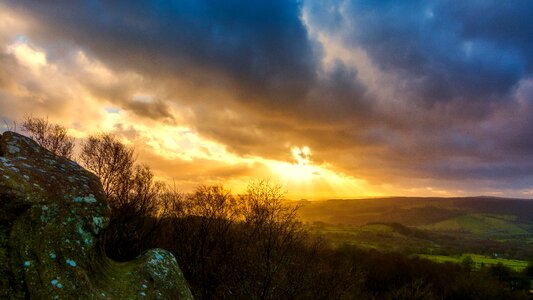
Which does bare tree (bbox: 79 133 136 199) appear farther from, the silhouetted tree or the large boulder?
the large boulder

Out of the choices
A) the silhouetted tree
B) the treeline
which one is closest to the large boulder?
the treeline

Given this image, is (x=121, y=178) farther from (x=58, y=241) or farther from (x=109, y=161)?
(x=58, y=241)

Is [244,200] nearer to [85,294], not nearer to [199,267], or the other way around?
[199,267]

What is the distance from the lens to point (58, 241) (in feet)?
18.8

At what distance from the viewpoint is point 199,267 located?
2753cm

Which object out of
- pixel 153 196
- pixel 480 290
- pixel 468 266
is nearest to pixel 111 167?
pixel 153 196

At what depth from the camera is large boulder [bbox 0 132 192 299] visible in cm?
525

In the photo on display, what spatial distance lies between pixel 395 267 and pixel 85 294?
83566 millimetres

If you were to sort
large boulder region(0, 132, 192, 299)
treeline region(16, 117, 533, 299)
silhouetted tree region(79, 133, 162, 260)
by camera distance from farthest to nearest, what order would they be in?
silhouetted tree region(79, 133, 162, 260), treeline region(16, 117, 533, 299), large boulder region(0, 132, 192, 299)

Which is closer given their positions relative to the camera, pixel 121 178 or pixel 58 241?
pixel 58 241

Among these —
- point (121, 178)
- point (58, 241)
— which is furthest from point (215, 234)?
point (58, 241)

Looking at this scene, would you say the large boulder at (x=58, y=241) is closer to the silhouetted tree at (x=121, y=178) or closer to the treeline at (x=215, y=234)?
the treeline at (x=215, y=234)

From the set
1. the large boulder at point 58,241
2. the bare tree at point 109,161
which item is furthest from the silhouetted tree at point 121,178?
the large boulder at point 58,241

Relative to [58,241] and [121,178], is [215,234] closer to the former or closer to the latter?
[121,178]
